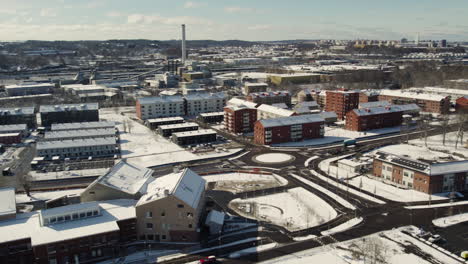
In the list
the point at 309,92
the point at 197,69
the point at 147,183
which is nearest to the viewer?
the point at 147,183

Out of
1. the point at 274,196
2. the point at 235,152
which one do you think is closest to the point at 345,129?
the point at 235,152

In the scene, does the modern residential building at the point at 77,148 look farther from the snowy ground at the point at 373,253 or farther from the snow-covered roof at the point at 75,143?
the snowy ground at the point at 373,253

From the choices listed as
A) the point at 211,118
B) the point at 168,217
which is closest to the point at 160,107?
the point at 211,118

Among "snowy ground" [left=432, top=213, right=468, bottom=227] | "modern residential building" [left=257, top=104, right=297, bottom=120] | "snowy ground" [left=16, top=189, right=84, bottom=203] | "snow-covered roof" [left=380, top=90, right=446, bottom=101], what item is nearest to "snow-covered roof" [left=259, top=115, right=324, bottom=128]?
"modern residential building" [left=257, top=104, right=297, bottom=120]

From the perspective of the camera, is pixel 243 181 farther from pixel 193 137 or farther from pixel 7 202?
pixel 7 202

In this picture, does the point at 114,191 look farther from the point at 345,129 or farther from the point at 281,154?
the point at 345,129

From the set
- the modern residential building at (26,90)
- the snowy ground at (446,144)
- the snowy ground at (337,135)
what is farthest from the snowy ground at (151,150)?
the modern residential building at (26,90)

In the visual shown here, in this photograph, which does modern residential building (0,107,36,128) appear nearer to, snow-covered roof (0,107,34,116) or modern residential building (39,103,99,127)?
snow-covered roof (0,107,34,116)
